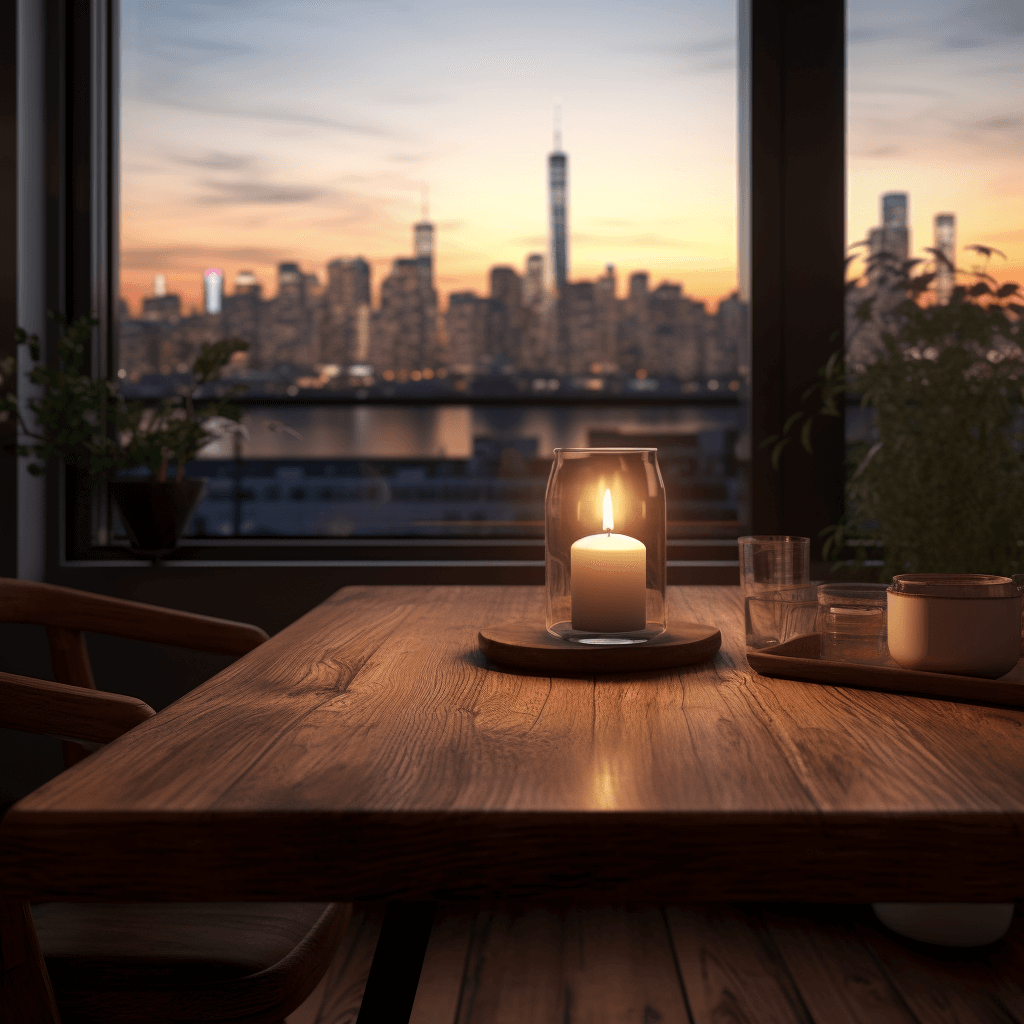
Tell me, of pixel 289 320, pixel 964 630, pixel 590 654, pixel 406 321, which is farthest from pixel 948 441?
pixel 289 320

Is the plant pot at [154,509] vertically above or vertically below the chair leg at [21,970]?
above

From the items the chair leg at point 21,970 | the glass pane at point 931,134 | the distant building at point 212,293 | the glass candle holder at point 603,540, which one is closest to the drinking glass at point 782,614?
the glass candle holder at point 603,540

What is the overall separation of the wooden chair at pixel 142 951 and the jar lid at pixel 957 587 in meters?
0.72

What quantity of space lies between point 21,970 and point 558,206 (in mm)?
2371

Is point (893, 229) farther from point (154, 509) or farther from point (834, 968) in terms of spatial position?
point (154, 509)

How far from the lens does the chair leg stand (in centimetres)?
81

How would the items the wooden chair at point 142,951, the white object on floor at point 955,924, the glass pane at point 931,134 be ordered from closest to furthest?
1. the wooden chair at point 142,951
2. the white object on floor at point 955,924
3. the glass pane at point 931,134

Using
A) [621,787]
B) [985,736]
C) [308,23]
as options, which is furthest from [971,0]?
[621,787]

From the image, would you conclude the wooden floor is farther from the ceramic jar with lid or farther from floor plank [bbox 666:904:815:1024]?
the ceramic jar with lid

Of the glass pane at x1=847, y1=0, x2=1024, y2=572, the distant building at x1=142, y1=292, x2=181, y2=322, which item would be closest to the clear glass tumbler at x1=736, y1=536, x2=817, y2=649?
the glass pane at x1=847, y1=0, x2=1024, y2=572

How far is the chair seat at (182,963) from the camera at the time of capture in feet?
3.08

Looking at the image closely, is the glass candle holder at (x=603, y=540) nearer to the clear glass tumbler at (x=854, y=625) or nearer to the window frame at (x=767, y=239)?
the clear glass tumbler at (x=854, y=625)

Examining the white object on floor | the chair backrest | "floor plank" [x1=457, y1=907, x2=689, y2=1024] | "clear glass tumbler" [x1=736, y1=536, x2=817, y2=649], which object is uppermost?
"clear glass tumbler" [x1=736, y1=536, x2=817, y2=649]

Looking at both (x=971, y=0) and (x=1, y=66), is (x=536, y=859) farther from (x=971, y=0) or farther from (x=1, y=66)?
(x=971, y=0)
